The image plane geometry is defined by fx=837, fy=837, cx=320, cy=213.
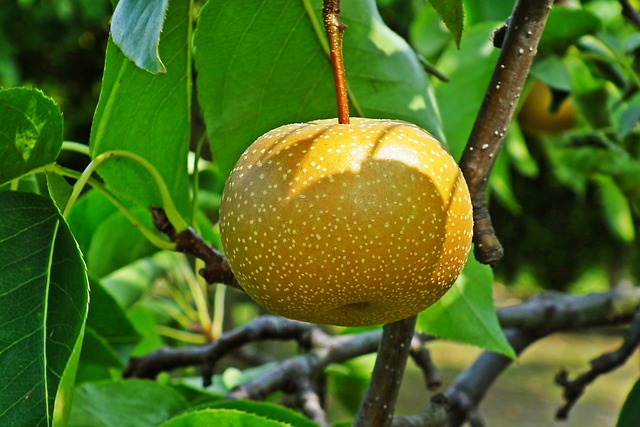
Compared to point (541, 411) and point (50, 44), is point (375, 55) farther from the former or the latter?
point (50, 44)

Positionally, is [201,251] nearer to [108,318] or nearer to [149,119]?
[149,119]

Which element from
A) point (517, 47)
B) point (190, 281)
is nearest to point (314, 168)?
point (517, 47)

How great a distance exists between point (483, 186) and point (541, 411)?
4.31 metres

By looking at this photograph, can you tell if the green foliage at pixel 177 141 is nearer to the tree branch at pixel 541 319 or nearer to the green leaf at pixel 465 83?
the green leaf at pixel 465 83

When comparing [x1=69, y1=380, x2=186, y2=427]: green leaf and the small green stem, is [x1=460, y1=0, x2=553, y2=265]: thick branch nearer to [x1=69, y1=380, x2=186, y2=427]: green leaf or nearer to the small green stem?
the small green stem

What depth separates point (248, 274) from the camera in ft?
1.64

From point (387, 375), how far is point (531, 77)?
0.73 metres

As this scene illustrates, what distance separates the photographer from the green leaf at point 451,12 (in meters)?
0.50

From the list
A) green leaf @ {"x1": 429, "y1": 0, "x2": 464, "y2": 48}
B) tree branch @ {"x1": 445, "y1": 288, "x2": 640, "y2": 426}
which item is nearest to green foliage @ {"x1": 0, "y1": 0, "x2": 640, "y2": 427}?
green leaf @ {"x1": 429, "y1": 0, "x2": 464, "y2": 48}

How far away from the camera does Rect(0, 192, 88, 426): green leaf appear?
51 centimetres

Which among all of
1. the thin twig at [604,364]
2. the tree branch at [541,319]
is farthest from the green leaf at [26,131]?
the thin twig at [604,364]

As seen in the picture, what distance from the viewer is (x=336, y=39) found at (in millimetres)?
496

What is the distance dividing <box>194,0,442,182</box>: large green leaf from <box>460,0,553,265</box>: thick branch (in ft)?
Answer: 0.49

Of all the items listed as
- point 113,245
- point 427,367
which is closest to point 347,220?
point 427,367
